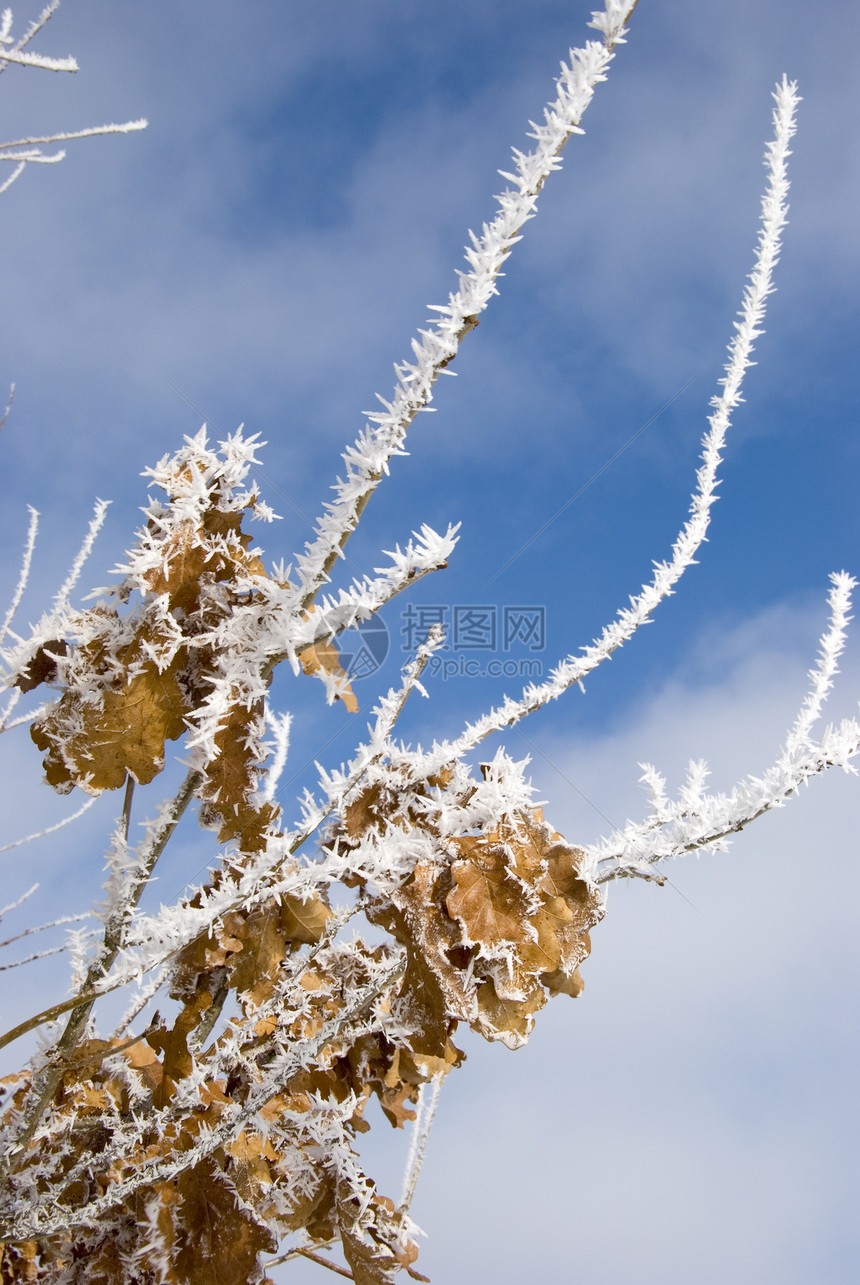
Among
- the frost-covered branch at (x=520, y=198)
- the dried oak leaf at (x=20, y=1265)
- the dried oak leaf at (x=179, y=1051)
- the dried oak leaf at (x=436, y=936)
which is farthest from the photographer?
the dried oak leaf at (x=20, y=1265)

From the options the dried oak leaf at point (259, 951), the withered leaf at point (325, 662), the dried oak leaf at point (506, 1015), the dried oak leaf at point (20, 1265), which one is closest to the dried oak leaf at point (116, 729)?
the withered leaf at point (325, 662)

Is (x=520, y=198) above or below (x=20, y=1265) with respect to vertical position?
above

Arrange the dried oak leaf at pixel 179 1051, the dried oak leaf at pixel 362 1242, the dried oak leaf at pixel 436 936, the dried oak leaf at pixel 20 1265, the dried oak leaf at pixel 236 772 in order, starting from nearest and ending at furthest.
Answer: the dried oak leaf at pixel 436 936, the dried oak leaf at pixel 236 772, the dried oak leaf at pixel 179 1051, the dried oak leaf at pixel 362 1242, the dried oak leaf at pixel 20 1265

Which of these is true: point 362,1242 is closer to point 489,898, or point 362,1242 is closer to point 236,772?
point 489,898

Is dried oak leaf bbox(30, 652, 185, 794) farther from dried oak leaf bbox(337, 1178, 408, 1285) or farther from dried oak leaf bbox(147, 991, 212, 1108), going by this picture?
dried oak leaf bbox(337, 1178, 408, 1285)

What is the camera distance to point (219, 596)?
1630 mm

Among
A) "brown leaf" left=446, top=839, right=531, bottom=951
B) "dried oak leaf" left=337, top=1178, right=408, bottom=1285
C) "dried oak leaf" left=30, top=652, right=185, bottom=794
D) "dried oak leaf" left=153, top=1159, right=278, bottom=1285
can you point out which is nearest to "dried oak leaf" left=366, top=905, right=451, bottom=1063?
"brown leaf" left=446, top=839, right=531, bottom=951

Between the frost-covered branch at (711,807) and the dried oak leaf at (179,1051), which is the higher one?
the frost-covered branch at (711,807)

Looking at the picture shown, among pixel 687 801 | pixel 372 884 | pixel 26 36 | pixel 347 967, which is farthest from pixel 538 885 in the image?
pixel 26 36

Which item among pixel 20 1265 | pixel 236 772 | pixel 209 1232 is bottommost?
pixel 20 1265

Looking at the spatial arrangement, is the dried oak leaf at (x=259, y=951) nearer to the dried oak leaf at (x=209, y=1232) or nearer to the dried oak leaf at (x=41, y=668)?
the dried oak leaf at (x=209, y=1232)

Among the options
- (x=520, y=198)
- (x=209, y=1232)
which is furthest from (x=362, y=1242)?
(x=520, y=198)

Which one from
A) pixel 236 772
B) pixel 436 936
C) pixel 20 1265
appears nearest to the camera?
pixel 436 936

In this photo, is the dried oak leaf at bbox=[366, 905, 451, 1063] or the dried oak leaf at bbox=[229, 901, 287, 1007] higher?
the dried oak leaf at bbox=[229, 901, 287, 1007]
